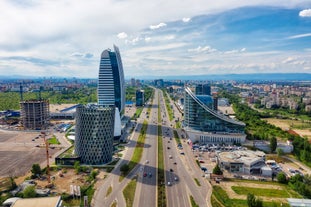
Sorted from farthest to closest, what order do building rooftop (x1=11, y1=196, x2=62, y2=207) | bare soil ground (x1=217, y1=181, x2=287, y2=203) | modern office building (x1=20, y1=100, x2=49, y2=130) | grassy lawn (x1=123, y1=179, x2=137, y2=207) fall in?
modern office building (x1=20, y1=100, x2=49, y2=130) → bare soil ground (x1=217, y1=181, x2=287, y2=203) → grassy lawn (x1=123, y1=179, x2=137, y2=207) → building rooftop (x1=11, y1=196, x2=62, y2=207)

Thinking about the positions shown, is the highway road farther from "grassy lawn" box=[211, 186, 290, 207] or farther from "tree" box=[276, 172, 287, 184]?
"tree" box=[276, 172, 287, 184]

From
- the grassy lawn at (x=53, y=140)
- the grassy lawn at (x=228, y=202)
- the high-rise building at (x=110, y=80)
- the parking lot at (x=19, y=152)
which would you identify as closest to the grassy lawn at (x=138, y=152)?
the high-rise building at (x=110, y=80)

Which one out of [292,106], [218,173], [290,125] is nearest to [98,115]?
[218,173]

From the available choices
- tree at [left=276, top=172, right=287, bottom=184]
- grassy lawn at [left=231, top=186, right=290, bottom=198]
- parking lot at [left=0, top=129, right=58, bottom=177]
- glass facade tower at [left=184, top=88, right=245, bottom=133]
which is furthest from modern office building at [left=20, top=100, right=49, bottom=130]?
tree at [left=276, top=172, right=287, bottom=184]

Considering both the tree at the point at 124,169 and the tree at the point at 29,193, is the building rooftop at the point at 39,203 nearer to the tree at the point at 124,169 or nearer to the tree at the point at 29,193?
the tree at the point at 29,193

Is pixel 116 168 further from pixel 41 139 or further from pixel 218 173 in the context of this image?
pixel 41 139
